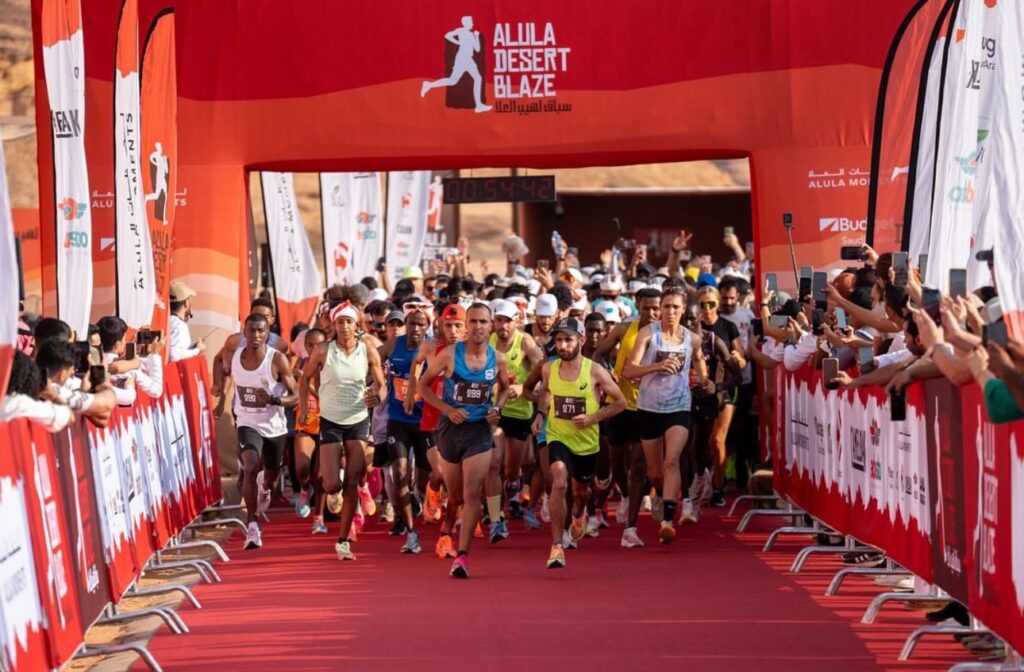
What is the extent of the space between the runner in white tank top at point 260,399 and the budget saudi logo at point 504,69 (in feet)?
12.8

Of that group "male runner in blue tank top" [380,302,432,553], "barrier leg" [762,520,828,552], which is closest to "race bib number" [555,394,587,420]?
"male runner in blue tank top" [380,302,432,553]

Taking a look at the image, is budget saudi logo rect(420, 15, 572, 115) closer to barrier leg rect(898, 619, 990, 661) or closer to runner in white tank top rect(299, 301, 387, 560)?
runner in white tank top rect(299, 301, 387, 560)

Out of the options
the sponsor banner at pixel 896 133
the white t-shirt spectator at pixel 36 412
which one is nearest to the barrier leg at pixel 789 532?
the sponsor banner at pixel 896 133

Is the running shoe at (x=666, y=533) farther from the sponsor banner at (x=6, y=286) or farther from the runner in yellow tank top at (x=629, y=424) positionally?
the sponsor banner at (x=6, y=286)

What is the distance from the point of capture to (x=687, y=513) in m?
15.9

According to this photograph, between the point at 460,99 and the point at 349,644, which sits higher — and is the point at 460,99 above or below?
above

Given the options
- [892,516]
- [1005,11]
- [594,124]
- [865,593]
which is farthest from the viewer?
[594,124]

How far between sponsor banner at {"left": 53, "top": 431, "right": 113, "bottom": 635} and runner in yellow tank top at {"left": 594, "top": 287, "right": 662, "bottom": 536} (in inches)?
233

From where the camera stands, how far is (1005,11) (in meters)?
10.3

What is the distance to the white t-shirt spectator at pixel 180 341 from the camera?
1648 centimetres

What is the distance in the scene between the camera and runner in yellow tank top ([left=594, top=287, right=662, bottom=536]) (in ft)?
49.3

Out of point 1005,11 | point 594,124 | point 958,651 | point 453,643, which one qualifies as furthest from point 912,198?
point 594,124

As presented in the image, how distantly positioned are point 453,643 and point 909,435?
2.99 m

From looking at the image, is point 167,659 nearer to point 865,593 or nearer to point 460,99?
point 865,593
